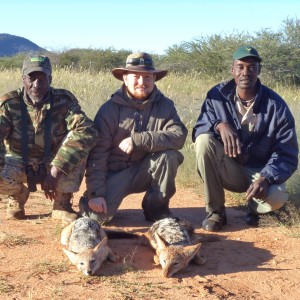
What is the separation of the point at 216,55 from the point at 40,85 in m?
17.2

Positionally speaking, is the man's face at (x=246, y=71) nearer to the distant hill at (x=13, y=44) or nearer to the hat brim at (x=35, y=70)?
the hat brim at (x=35, y=70)

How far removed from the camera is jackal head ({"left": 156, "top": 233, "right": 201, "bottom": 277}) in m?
4.71

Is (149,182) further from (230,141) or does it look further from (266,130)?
(266,130)

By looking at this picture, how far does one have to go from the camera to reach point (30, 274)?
464cm

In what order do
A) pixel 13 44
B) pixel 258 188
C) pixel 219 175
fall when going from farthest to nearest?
pixel 13 44
pixel 219 175
pixel 258 188

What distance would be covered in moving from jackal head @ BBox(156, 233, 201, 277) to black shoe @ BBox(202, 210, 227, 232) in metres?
1.09

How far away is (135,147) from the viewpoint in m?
5.96

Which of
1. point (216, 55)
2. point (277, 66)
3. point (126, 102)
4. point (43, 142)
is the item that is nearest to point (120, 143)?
point (126, 102)

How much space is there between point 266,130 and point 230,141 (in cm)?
47

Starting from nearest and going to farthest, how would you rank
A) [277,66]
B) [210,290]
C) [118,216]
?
[210,290]
[118,216]
[277,66]

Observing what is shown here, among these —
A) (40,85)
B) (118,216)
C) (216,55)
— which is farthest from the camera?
(216,55)

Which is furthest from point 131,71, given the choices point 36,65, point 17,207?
point 17,207

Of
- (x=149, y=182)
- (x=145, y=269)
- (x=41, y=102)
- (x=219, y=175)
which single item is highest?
(x=41, y=102)

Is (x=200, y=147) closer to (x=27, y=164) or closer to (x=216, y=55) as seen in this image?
(x=27, y=164)
